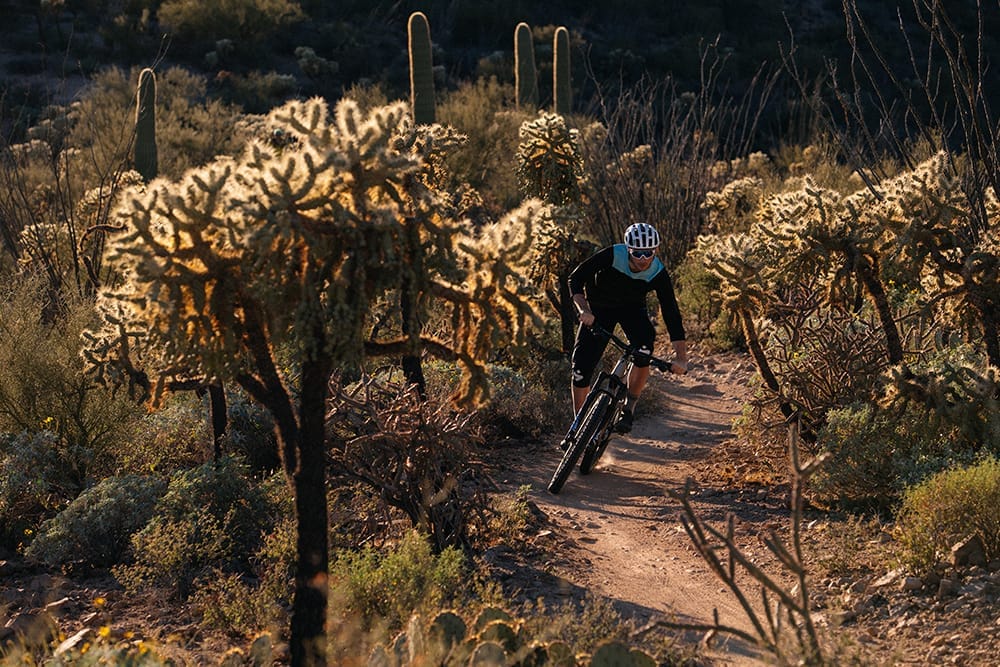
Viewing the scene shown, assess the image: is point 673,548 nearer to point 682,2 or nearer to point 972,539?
point 972,539

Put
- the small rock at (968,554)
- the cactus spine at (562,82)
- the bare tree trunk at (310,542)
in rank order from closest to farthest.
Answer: the bare tree trunk at (310,542) → the small rock at (968,554) → the cactus spine at (562,82)

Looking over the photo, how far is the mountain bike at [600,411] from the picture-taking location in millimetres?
7586


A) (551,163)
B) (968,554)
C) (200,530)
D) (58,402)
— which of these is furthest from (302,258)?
(551,163)

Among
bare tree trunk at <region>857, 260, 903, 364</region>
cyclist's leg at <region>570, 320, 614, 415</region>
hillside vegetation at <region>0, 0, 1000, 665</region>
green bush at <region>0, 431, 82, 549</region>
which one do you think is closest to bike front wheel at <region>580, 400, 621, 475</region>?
cyclist's leg at <region>570, 320, 614, 415</region>

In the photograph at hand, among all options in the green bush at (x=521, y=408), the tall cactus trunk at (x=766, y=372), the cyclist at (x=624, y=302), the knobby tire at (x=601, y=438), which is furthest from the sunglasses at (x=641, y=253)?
the green bush at (x=521, y=408)

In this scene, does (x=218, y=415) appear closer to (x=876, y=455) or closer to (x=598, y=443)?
(x=598, y=443)

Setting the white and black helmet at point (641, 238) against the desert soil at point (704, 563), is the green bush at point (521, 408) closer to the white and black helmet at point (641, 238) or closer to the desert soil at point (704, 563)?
the desert soil at point (704, 563)

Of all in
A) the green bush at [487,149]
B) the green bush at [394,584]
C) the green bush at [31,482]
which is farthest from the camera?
the green bush at [487,149]

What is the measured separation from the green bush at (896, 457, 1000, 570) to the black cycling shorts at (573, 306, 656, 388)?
7.49 feet

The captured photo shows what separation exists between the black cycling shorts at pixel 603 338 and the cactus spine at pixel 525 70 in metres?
14.9

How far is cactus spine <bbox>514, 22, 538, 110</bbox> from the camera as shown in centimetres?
2208

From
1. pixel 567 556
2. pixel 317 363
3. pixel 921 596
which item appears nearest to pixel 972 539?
pixel 921 596

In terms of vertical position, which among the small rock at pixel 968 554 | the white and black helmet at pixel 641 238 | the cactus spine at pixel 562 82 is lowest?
the small rock at pixel 968 554

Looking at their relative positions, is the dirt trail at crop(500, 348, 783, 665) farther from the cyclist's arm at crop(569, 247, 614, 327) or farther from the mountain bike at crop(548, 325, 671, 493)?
the cyclist's arm at crop(569, 247, 614, 327)
